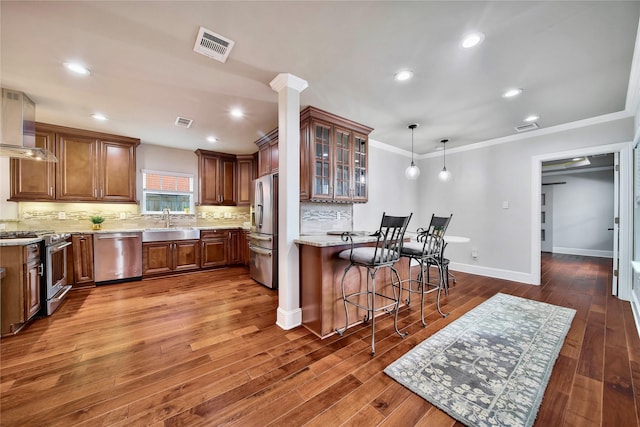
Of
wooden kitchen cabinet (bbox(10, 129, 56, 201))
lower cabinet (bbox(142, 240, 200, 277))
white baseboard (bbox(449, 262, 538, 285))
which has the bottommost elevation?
white baseboard (bbox(449, 262, 538, 285))

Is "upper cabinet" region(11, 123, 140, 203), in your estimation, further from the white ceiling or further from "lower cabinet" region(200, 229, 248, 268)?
"lower cabinet" region(200, 229, 248, 268)

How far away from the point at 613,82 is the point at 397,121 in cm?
215

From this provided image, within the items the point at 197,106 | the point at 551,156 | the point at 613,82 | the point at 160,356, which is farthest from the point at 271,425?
the point at 551,156

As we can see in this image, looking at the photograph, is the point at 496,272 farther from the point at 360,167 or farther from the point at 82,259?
the point at 82,259

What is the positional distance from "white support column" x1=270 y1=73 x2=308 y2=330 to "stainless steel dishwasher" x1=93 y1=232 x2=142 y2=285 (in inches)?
121

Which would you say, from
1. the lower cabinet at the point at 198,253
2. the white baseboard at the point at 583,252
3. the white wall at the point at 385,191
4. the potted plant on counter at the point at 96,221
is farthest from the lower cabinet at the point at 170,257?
the white baseboard at the point at 583,252

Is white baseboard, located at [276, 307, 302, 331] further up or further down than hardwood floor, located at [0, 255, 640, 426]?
further up

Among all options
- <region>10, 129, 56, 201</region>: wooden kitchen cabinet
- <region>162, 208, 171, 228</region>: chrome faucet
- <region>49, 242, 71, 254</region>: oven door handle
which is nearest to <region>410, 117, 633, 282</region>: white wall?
<region>162, 208, 171, 228</region>: chrome faucet

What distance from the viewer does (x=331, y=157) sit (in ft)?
10.5

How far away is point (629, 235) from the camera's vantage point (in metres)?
3.12

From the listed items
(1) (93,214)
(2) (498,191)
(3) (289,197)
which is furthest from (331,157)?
(1) (93,214)

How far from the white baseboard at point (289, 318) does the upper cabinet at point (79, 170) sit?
12.2 ft

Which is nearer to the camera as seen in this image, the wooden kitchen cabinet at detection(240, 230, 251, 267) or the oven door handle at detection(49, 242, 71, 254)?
the oven door handle at detection(49, 242, 71, 254)

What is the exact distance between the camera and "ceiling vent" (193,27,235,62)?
1.81 m
